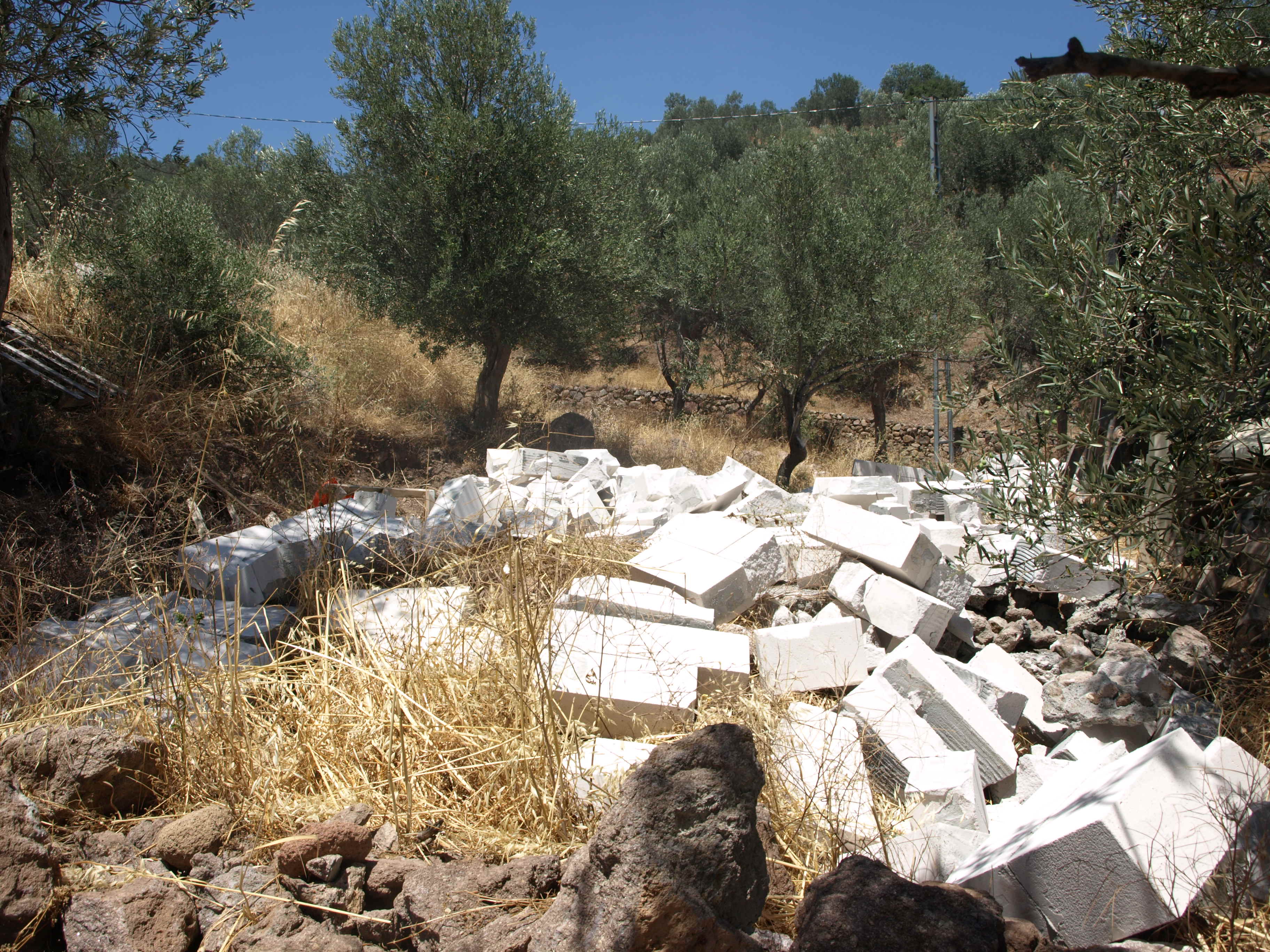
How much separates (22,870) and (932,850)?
2838 mm

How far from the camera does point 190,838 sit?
256 cm

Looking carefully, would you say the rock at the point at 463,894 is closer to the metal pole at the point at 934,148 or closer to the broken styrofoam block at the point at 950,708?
the broken styrofoam block at the point at 950,708

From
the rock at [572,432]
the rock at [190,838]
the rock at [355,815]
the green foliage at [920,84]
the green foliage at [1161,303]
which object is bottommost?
the rock at [190,838]

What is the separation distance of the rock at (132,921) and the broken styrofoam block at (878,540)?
14.0ft

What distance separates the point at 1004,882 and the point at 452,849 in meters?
1.71

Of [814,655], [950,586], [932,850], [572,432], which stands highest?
[572,432]

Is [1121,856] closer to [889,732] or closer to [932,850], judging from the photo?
[932,850]

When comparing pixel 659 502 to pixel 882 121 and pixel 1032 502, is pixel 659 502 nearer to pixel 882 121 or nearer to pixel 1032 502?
pixel 1032 502

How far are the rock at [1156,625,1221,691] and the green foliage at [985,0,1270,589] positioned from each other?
491 mm

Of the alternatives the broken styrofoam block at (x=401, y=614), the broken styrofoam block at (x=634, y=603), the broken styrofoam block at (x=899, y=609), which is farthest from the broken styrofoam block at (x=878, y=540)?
the broken styrofoam block at (x=401, y=614)

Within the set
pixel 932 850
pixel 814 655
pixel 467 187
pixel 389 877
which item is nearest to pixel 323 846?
pixel 389 877

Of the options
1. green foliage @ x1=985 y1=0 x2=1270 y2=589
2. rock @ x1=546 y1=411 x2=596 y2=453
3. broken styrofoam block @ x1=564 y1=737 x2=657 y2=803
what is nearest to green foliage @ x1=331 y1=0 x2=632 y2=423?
rock @ x1=546 y1=411 x2=596 y2=453

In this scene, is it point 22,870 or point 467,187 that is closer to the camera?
point 22,870

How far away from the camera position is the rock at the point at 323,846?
8.06 ft
